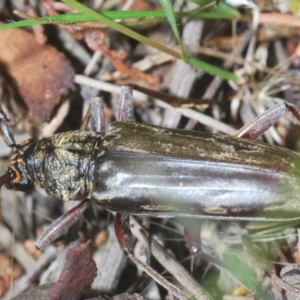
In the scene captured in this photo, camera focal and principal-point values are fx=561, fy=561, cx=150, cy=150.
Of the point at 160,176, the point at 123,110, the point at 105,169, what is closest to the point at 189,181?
the point at 160,176

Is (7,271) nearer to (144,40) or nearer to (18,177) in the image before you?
(18,177)

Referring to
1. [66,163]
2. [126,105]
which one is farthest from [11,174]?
[126,105]

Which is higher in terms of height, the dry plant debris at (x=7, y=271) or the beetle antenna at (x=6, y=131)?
the beetle antenna at (x=6, y=131)

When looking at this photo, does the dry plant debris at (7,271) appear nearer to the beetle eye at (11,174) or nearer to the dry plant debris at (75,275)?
the beetle eye at (11,174)

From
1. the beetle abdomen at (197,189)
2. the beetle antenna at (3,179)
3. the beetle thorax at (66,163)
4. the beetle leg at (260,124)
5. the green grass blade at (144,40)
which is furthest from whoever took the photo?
the beetle antenna at (3,179)

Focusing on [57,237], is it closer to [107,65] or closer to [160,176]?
[160,176]

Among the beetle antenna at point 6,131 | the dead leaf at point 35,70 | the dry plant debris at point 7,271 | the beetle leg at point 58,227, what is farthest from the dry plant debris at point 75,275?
the dead leaf at point 35,70
